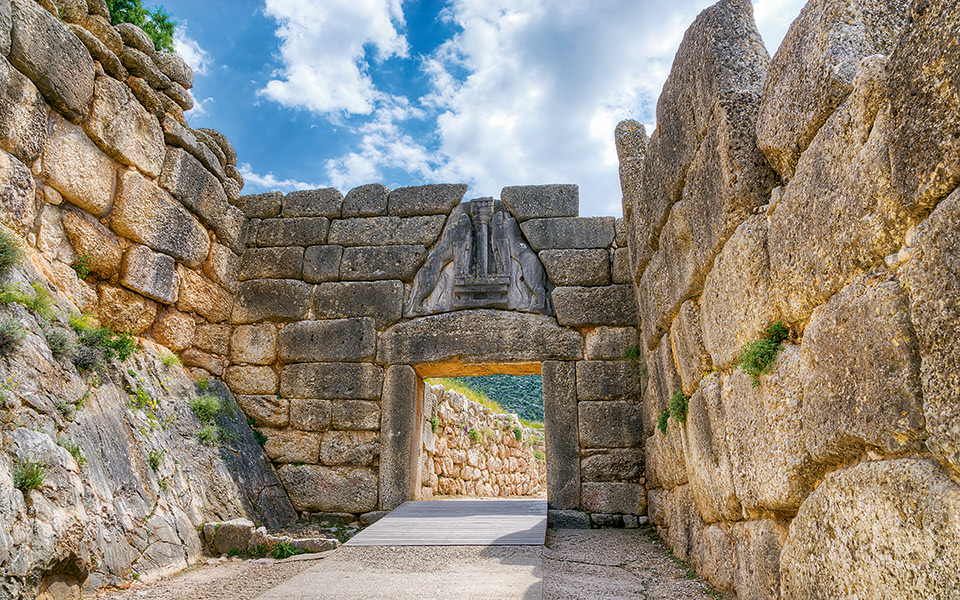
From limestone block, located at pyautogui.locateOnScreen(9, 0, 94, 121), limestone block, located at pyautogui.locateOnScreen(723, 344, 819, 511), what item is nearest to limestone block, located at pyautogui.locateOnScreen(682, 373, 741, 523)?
limestone block, located at pyautogui.locateOnScreen(723, 344, 819, 511)

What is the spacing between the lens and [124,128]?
5.54 meters

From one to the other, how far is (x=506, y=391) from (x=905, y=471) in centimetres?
1731

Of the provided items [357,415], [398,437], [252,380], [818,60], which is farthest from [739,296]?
[252,380]

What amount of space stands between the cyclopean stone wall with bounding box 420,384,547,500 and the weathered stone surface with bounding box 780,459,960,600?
5.65 meters

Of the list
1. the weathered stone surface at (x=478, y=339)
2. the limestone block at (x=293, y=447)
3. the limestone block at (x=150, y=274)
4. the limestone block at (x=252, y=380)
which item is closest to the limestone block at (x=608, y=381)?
the weathered stone surface at (x=478, y=339)

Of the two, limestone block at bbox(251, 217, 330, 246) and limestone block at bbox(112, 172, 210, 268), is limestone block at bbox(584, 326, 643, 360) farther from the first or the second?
limestone block at bbox(112, 172, 210, 268)

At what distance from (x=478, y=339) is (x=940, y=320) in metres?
5.36

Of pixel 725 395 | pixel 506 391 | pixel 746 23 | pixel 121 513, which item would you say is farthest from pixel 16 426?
pixel 506 391

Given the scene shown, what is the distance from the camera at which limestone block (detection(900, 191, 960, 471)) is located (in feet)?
4.74

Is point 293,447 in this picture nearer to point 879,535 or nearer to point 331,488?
point 331,488

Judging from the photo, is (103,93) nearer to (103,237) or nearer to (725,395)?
(103,237)

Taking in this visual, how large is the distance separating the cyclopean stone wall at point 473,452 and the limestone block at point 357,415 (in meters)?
0.99

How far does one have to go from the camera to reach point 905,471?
5.34 feet

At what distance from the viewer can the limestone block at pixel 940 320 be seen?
56.9 inches
